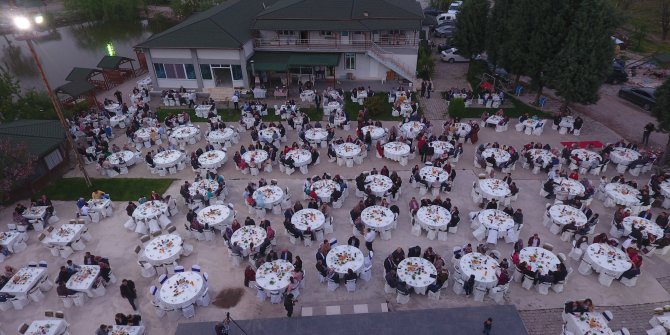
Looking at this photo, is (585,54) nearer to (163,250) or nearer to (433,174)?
(433,174)

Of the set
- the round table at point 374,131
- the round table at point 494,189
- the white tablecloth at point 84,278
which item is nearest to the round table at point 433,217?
the round table at point 494,189

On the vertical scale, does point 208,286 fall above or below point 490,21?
below

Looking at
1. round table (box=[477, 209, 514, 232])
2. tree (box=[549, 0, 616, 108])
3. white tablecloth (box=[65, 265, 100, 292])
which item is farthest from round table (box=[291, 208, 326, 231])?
tree (box=[549, 0, 616, 108])

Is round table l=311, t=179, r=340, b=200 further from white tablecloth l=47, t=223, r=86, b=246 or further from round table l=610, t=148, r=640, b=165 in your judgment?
round table l=610, t=148, r=640, b=165

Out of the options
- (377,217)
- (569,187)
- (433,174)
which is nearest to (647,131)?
(569,187)

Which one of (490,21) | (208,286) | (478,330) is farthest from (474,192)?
(490,21)

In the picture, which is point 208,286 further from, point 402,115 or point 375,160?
point 402,115
